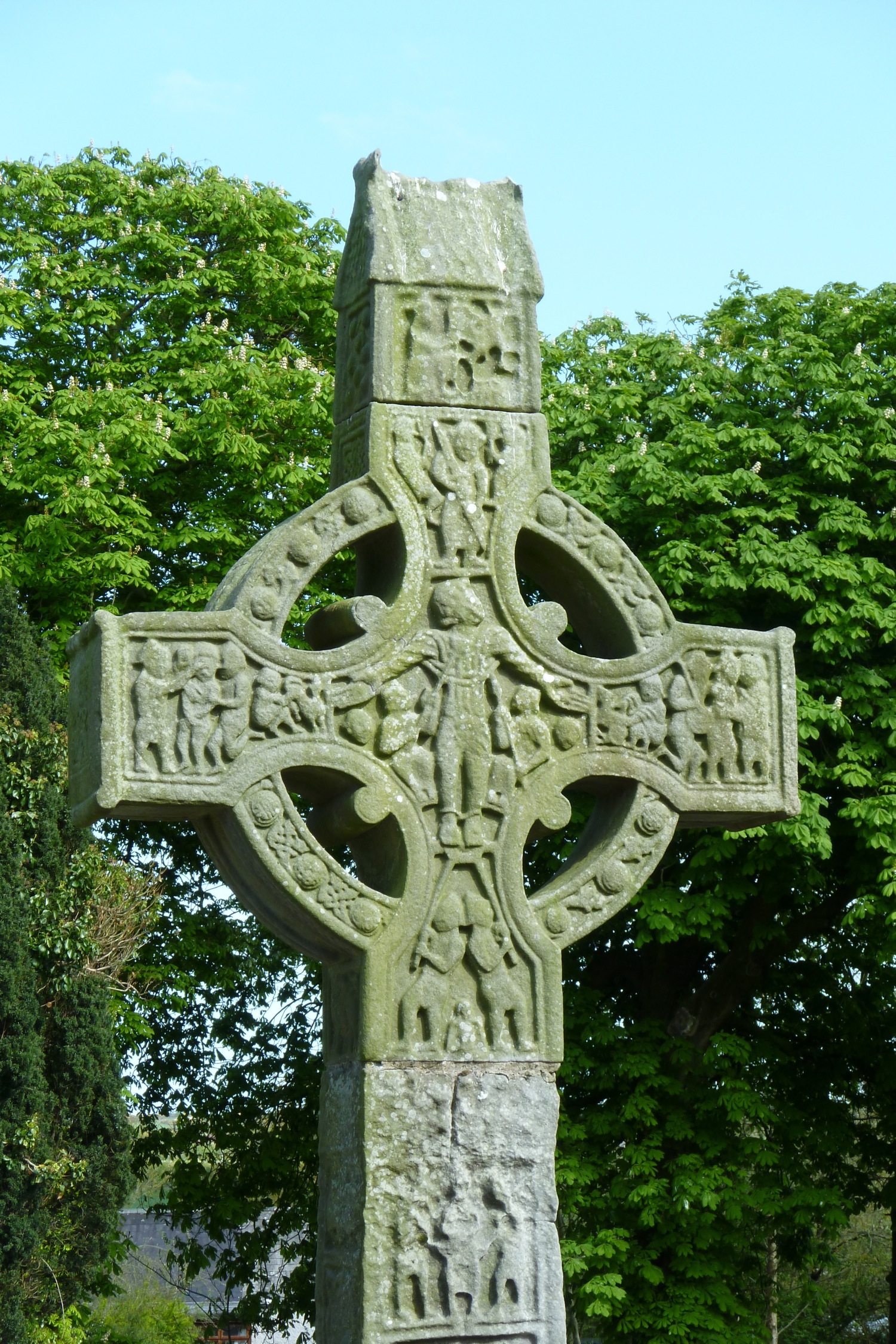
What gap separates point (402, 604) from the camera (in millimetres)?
4715

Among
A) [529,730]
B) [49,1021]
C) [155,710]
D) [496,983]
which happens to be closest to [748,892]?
[49,1021]

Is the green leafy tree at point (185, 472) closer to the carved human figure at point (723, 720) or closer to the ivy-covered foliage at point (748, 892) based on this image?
the ivy-covered foliage at point (748, 892)

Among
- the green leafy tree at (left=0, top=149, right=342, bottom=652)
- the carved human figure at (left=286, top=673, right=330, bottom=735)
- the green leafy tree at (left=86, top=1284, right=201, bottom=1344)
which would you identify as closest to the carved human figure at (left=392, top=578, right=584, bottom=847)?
the carved human figure at (left=286, top=673, right=330, bottom=735)

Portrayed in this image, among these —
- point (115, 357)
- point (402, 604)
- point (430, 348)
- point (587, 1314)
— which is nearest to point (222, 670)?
point (402, 604)

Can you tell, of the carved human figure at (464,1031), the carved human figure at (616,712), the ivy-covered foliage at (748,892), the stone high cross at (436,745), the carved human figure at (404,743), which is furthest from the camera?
the ivy-covered foliage at (748,892)

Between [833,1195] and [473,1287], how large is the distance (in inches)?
490

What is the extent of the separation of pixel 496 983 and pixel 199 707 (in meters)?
1.11

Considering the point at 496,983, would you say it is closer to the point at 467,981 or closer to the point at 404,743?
the point at 467,981

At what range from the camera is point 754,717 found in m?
5.11

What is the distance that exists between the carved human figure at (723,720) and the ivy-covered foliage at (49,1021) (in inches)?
355

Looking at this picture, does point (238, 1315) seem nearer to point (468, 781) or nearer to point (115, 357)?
point (115, 357)

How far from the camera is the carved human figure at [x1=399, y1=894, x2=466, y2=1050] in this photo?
4.45 meters

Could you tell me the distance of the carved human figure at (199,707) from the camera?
14.4ft

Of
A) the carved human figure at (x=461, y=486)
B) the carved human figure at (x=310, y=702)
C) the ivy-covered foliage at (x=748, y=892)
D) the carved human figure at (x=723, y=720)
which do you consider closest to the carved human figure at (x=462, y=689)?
the carved human figure at (x=461, y=486)
